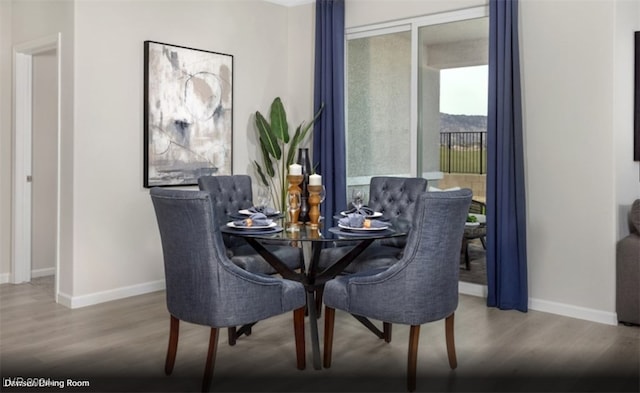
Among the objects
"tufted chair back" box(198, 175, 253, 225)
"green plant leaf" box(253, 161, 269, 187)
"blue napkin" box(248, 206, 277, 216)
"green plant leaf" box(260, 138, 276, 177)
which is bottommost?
"blue napkin" box(248, 206, 277, 216)

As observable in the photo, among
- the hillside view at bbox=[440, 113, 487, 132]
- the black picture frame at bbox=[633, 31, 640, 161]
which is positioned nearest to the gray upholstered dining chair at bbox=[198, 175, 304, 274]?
the hillside view at bbox=[440, 113, 487, 132]

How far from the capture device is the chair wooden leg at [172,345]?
9.73 ft

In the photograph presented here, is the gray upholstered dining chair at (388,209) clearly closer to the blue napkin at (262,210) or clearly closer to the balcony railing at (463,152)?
the blue napkin at (262,210)

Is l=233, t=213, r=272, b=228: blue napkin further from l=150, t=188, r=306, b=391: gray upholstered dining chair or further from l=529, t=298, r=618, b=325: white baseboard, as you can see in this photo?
l=529, t=298, r=618, b=325: white baseboard

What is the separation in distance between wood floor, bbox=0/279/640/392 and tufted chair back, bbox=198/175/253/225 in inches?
34.9

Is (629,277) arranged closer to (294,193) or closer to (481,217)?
(481,217)

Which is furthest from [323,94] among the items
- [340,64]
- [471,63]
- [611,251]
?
[611,251]

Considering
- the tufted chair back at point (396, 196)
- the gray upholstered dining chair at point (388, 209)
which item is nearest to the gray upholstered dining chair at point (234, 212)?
the gray upholstered dining chair at point (388, 209)

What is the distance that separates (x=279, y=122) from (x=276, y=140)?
189 millimetres

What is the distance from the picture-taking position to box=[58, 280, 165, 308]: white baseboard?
4375mm

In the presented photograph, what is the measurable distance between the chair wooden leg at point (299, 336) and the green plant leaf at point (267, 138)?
2826 millimetres

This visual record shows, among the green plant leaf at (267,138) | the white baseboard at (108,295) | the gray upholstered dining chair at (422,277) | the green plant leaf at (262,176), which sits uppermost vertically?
the green plant leaf at (267,138)

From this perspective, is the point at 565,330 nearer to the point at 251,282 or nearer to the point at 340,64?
the point at 251,282

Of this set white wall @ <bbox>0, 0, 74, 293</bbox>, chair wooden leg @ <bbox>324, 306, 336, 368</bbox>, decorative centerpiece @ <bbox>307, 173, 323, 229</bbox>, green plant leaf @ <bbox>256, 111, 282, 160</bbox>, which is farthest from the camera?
green plant leaf @ <bbox>256, 111, 282, 160</bbox>
